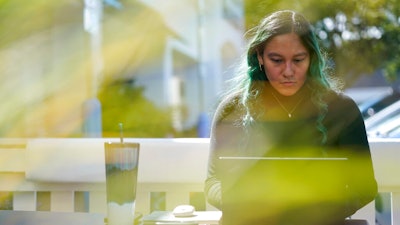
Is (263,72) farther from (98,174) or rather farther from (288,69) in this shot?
(98,174)

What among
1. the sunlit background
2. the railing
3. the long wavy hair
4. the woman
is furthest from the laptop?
the sunlit background

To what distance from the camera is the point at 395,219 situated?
2293mm

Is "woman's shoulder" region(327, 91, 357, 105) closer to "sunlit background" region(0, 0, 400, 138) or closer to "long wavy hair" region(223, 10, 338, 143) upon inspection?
"long wavy hair" region(223, 10, 338, 143)

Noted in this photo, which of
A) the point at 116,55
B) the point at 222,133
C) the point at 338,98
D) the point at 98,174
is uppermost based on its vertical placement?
the point at 116,55

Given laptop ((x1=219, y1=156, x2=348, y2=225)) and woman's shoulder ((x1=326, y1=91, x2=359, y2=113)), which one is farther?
A: woman's shoulder ((x1=326, y1=91, x2=359, y2=113))

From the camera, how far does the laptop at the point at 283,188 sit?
1.33 meters

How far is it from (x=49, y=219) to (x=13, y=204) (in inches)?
40.8

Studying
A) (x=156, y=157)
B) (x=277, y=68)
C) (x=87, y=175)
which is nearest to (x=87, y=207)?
(x=87, y=175)

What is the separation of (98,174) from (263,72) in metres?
0.76

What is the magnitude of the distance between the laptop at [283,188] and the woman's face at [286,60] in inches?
28.1

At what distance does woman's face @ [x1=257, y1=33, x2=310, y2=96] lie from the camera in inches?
79.0

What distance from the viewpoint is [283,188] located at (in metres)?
1.34

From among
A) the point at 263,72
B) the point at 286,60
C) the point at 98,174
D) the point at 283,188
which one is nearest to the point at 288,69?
the point at 286,60

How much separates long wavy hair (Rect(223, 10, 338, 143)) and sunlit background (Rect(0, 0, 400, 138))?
2.75 metres
